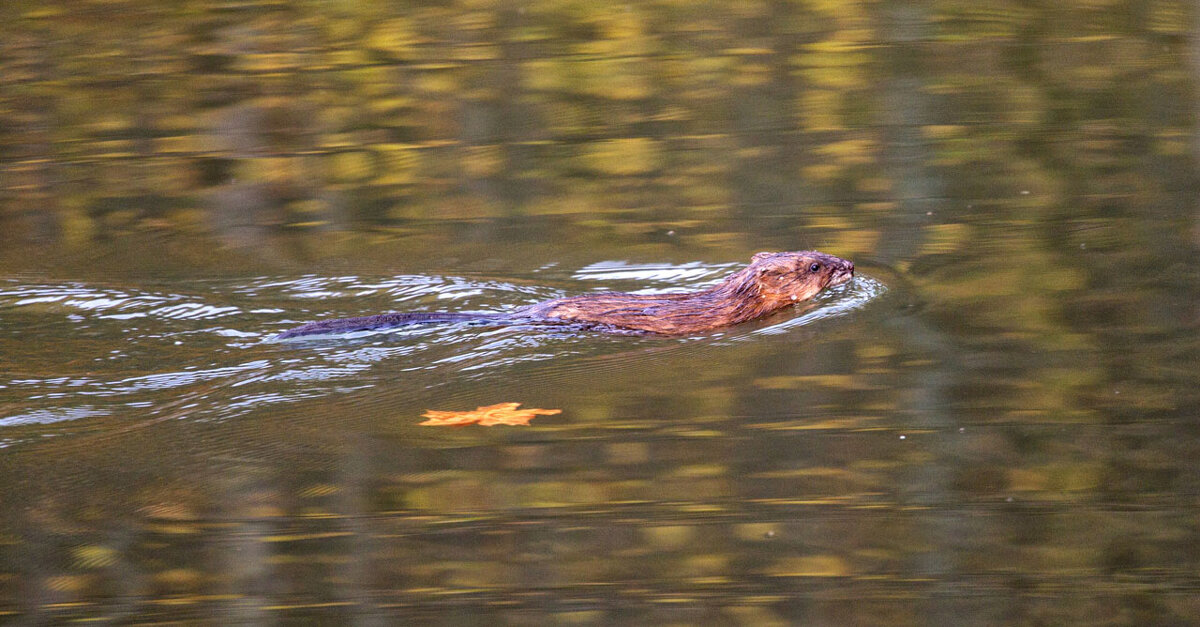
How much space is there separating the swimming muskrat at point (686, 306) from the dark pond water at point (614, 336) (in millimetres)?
77

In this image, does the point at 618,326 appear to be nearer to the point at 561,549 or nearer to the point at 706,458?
the point at 706,458

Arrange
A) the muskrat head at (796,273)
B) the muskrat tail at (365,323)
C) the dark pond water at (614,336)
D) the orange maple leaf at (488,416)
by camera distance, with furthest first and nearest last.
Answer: the muskrat head at (796,273)
the muskrat tail at (365,323)
the orange maple leaf at (488,416)
the dark pond water at (614,336)

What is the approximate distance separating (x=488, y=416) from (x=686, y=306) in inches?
38.7

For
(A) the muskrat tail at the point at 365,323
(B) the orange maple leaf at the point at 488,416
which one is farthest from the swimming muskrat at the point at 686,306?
(B) the orange maple leaf at the point at 488,416

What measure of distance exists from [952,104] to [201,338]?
4391mm

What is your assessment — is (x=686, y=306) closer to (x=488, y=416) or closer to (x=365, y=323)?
(x=488, y=416)

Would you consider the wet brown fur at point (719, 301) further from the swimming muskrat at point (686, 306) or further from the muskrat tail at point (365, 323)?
the muskrat tail at point (365, 323)

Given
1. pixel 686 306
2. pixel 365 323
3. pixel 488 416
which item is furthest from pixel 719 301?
pixel 365 323

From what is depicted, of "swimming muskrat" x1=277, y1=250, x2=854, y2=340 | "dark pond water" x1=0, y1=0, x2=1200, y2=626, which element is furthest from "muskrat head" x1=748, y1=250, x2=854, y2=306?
"dark pond water" x1=0, y1=0, x2=1200, y2=626

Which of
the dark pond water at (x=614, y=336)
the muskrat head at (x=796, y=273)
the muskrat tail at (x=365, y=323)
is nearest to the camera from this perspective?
the dark pond water at (x=614, y=336)

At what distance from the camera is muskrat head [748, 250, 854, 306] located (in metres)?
5.28

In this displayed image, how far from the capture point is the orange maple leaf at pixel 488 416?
456 cm

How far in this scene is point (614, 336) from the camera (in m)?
5.12

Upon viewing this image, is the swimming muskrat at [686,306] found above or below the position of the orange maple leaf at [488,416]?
above
